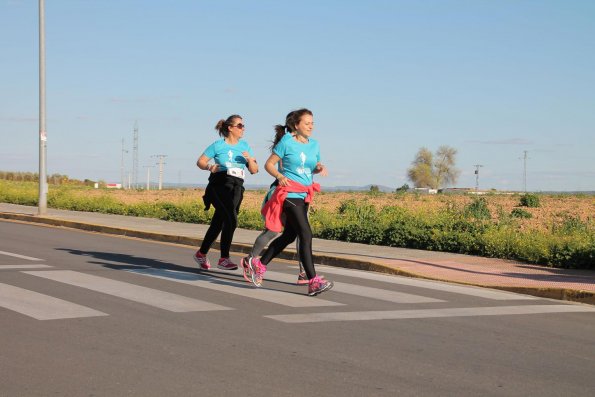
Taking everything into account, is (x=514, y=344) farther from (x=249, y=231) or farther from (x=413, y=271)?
(x=249, y=231)

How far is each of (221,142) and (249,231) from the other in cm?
824

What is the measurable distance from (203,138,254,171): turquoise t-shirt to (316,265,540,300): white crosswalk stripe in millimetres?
1998

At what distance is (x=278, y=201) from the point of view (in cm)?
972

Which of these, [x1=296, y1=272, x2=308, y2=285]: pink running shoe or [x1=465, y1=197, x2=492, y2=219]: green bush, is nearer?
[x1=296, y1=272, x2=308, y2=285]: pink running shoe

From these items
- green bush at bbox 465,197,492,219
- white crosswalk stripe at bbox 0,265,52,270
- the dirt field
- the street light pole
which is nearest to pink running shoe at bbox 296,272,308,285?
white crosswalk stripe at bbox 0,265,52,270

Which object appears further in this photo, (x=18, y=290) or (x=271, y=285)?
(x=271, y=285)

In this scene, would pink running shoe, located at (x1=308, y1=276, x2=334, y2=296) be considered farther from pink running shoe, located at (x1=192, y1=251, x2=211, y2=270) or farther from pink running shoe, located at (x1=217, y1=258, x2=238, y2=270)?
pink running shoe, located at (x1=192, y1=251, x2=211, y2=270)

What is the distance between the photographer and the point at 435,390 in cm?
550

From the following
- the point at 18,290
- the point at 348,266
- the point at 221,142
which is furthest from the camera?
the point at 348,266

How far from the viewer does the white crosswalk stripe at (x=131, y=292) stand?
28.5 feet

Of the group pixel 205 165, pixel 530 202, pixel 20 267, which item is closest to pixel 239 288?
pixel 205 165

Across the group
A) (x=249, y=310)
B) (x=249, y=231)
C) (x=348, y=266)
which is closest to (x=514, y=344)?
(x=249, y=310)

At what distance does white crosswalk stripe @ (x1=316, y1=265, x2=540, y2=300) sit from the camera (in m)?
10.3

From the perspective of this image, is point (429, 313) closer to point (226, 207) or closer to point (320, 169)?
point (320, 169)
